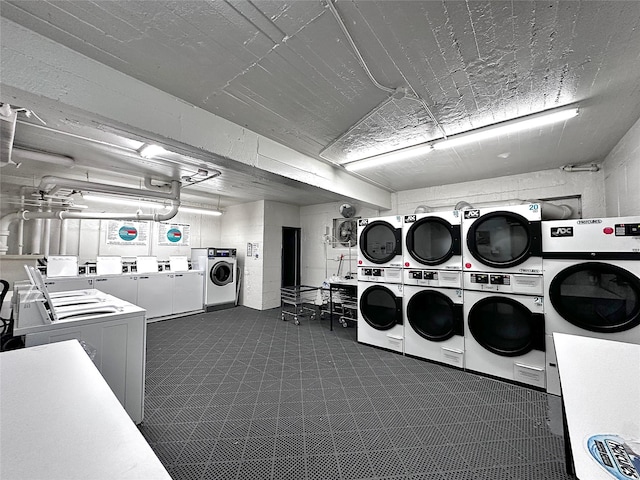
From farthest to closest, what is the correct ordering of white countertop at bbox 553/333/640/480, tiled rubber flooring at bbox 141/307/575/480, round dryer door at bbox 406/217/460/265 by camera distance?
round dryer door at bbox 406/217/460/265
tiled rubber flooring at bbox 141/307/575/480
white countertop at bbox 553/333/640/480

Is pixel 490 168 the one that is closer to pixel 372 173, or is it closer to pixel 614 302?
pixel 372 173

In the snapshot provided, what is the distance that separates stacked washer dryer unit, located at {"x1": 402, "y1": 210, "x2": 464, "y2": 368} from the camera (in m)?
3.19

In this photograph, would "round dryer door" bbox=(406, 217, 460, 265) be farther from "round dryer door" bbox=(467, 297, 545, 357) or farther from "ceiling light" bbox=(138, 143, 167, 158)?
"ceiling light" bbox=(138, 143, 167, 158)

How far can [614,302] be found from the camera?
2443mm

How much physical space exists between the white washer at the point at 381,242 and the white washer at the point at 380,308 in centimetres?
11

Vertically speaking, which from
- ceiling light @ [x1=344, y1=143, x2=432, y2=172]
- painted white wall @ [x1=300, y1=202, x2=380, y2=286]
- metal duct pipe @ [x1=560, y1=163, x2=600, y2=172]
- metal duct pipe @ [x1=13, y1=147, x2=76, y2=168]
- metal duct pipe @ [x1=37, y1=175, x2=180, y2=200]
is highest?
ceiling light @ [x1=344, y1=143, x2=432, y2=172]

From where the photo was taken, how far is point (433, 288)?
337 centimetres

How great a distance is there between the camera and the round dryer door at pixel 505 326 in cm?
271

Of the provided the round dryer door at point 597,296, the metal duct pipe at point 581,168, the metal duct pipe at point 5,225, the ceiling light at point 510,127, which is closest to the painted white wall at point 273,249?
the ceiling light at point 510,127

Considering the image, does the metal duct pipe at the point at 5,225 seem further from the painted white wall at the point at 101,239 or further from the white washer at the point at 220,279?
the white washer at the point at 220,279

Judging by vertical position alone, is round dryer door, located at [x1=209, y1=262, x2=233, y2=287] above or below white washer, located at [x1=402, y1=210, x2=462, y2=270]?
below

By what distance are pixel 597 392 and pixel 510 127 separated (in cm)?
245

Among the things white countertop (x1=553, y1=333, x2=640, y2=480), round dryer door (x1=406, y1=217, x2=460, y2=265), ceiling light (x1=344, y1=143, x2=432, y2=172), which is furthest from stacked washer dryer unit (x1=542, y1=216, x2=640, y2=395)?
ceiling light (x1=344, y1=143, x2=432, y2=172)

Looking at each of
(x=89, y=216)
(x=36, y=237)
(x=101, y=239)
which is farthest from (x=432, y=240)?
(x=36, y=237)
